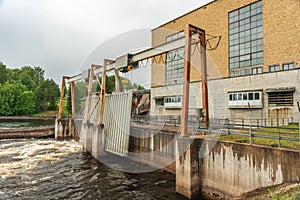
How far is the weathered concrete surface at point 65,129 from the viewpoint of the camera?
29041 mm

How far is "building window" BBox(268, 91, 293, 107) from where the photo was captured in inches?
695

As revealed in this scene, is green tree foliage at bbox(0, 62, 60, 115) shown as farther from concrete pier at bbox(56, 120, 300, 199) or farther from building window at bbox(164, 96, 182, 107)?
concrete pier at bbox(56, 120, 300, 199)

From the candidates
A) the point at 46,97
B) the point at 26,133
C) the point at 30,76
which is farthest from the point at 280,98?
the point at 30,76

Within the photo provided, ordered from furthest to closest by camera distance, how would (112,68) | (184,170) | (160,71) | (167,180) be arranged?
1. (160,71)
2. (112,68)
3. (167,180)
4. (184,170)

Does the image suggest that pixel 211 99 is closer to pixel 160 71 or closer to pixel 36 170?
pixel 160 71

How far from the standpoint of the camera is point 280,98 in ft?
59.7

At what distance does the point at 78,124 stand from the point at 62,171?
1662cm

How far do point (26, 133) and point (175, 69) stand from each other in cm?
2437

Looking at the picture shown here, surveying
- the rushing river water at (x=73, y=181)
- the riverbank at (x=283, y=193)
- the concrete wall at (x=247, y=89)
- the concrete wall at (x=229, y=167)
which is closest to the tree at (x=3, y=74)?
the rushing river water at (x=73, y=181)

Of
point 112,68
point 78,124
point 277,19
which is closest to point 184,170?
point 112,68

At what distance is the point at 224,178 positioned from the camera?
8.65 meters

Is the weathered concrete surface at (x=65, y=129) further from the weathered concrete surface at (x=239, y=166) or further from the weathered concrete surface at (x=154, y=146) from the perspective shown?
the weathered concrete surface at (x=239, y=166)

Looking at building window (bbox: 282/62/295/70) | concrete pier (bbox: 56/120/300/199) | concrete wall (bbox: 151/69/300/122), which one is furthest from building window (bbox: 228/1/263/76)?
concrete pier (bbox: 56/120/300/199)

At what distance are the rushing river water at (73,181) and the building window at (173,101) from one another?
48.1 feet
